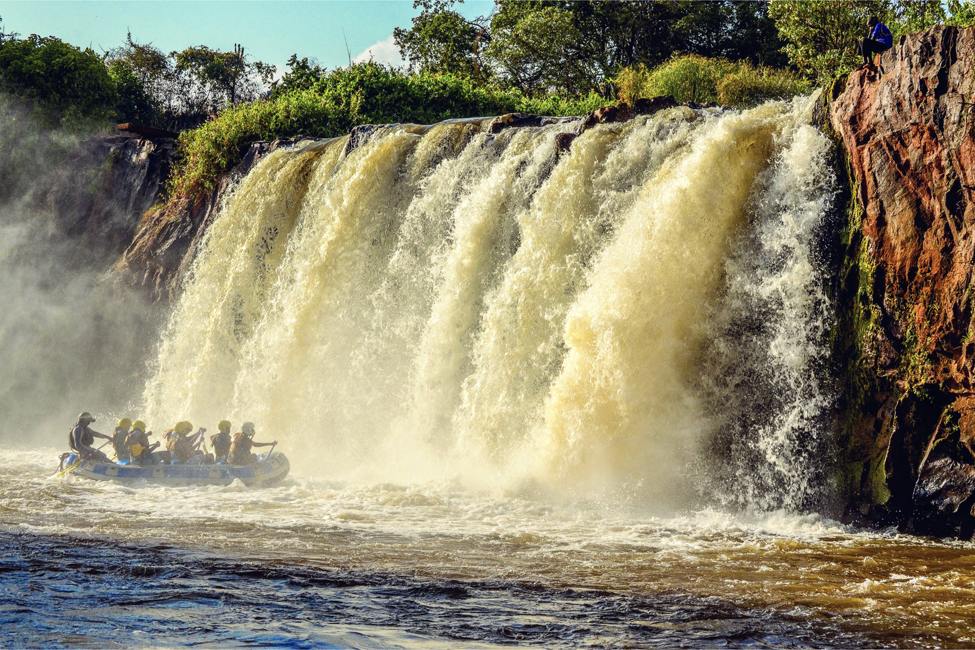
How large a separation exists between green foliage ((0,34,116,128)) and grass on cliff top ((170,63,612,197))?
4727 millimetres

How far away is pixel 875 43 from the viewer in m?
13.0

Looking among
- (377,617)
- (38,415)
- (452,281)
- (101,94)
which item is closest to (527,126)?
(452,281)

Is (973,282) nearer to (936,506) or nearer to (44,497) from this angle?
(936,506)

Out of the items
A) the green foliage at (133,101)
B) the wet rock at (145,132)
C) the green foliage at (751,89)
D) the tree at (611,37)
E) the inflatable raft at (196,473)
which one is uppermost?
the tree at (611,37)

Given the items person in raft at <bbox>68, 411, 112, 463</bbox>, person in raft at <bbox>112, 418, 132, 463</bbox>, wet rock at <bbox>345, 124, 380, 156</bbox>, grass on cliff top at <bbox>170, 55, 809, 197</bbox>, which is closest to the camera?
person in raft at <bbox>68, 411, 112, 463</bbox>

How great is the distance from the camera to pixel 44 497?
15.0 meters

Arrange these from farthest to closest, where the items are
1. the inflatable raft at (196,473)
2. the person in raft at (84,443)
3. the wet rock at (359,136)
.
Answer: the wet rock at (359,136) < the person in raft at (84,443) < the inflatable raft at (196,473)

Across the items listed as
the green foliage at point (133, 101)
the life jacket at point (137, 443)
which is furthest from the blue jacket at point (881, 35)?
the green foliage at point (133, 101)

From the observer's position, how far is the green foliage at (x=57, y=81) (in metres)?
31.3

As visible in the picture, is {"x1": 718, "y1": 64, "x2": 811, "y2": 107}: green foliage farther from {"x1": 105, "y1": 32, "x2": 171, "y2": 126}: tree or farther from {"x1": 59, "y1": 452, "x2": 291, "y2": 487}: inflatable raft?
{"x1": 105, "y1": 32, "x2": 171, "y2": 126}: tree

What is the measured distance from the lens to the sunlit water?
8.34 metres

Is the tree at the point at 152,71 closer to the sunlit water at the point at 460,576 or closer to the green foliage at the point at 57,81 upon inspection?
the green foliage at the point at 57,81

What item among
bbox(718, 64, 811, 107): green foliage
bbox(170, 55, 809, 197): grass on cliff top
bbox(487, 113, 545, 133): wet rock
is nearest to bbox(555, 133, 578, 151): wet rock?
bbox(487, 113, 545, 133): wet rock

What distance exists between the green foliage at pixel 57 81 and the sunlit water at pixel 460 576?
2008 cm
